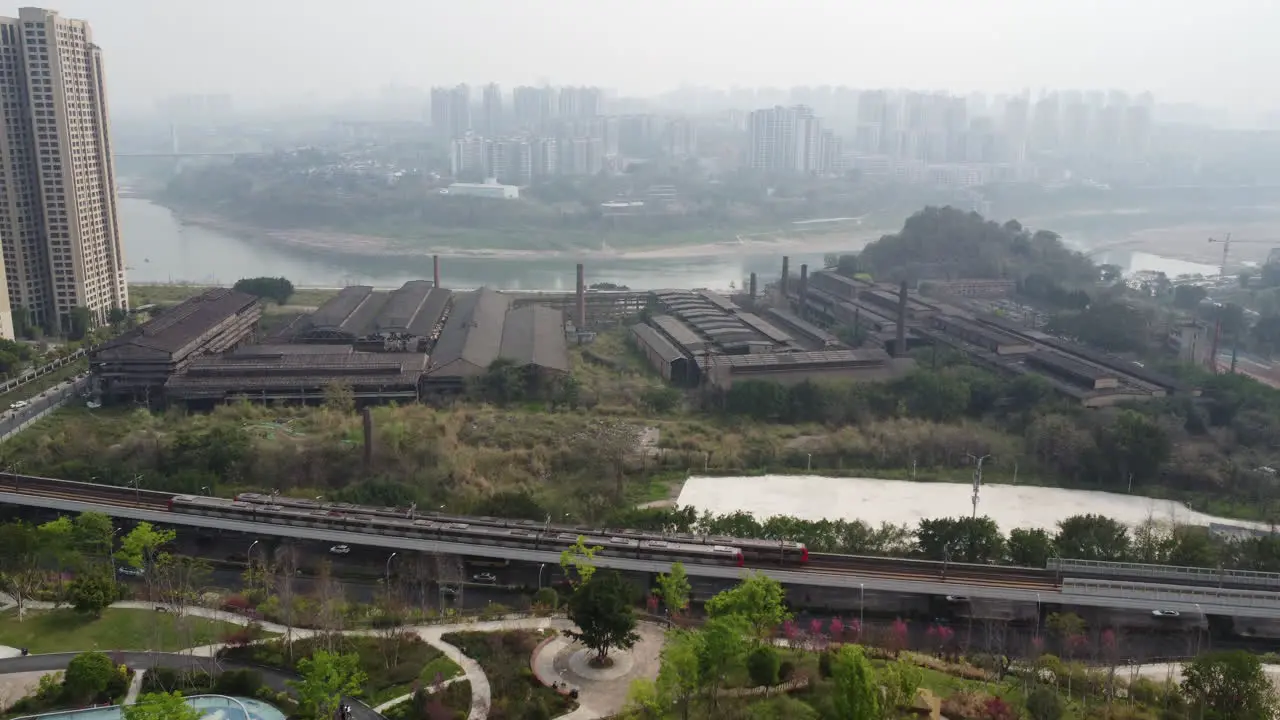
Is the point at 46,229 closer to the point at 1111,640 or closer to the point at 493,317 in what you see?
the point at 493,317

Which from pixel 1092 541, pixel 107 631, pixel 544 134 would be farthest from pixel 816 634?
pixel 544 134

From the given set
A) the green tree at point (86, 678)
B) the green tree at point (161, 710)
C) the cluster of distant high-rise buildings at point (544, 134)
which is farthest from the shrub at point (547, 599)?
the cluster of distant high-rise buildings at point (544, 134)

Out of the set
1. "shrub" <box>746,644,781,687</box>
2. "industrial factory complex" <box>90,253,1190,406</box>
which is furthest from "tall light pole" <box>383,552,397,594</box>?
"industrial factory complex" <box>90,253,1190,406</box>

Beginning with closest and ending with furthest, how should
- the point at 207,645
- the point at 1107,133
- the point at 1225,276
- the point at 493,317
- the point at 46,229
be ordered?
the point at 207,645
the point at 46,229
the point at 493,317
the point at 1225,276
the point at 1107,133

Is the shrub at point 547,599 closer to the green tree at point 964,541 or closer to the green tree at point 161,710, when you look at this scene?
the green tree at point 161,710

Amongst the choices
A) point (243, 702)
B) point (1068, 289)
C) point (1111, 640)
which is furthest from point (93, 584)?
point (1068, 289)

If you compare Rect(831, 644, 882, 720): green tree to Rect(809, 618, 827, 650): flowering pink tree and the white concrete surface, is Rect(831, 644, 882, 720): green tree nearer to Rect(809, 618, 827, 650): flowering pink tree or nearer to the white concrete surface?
Rect(809, 618, 827, 650): flowering pink tree
